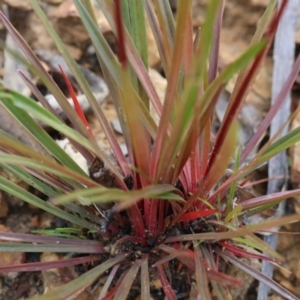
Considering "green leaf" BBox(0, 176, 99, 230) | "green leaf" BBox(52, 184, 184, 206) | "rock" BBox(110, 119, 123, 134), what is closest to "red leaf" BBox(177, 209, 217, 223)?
"green leaf" BBox(52, 184, 184, 206)

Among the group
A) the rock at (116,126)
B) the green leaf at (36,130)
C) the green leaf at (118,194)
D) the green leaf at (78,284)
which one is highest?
the rock at (116,126)

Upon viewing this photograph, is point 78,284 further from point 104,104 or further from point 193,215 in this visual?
point 104,104

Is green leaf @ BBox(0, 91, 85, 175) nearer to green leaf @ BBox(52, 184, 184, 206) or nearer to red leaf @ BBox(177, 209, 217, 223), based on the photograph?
green leaf @ BBox(52, 184, 184, 206)

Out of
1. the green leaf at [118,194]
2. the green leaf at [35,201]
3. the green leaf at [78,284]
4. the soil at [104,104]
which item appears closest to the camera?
Answer: the green leaf at [118,194]

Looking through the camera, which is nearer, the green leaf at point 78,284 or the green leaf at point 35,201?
the green leaf at point 78,284

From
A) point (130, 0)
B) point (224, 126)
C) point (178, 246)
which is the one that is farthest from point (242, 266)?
point (130, 0)

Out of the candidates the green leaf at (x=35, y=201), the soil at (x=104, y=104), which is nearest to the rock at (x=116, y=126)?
the soil at (x=104, y=104)

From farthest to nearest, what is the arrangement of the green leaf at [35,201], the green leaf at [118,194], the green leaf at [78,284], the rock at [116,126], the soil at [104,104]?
the rock at [116,126] → the soil at [104,104] → the green leaf at [35,201] → the green leaf at [78,284] → the green leaf at [118,194]

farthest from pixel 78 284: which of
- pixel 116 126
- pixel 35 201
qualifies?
pixel 116 126

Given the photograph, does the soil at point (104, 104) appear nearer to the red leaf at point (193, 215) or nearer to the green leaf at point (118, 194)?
the red leaf at point (193, 215)
